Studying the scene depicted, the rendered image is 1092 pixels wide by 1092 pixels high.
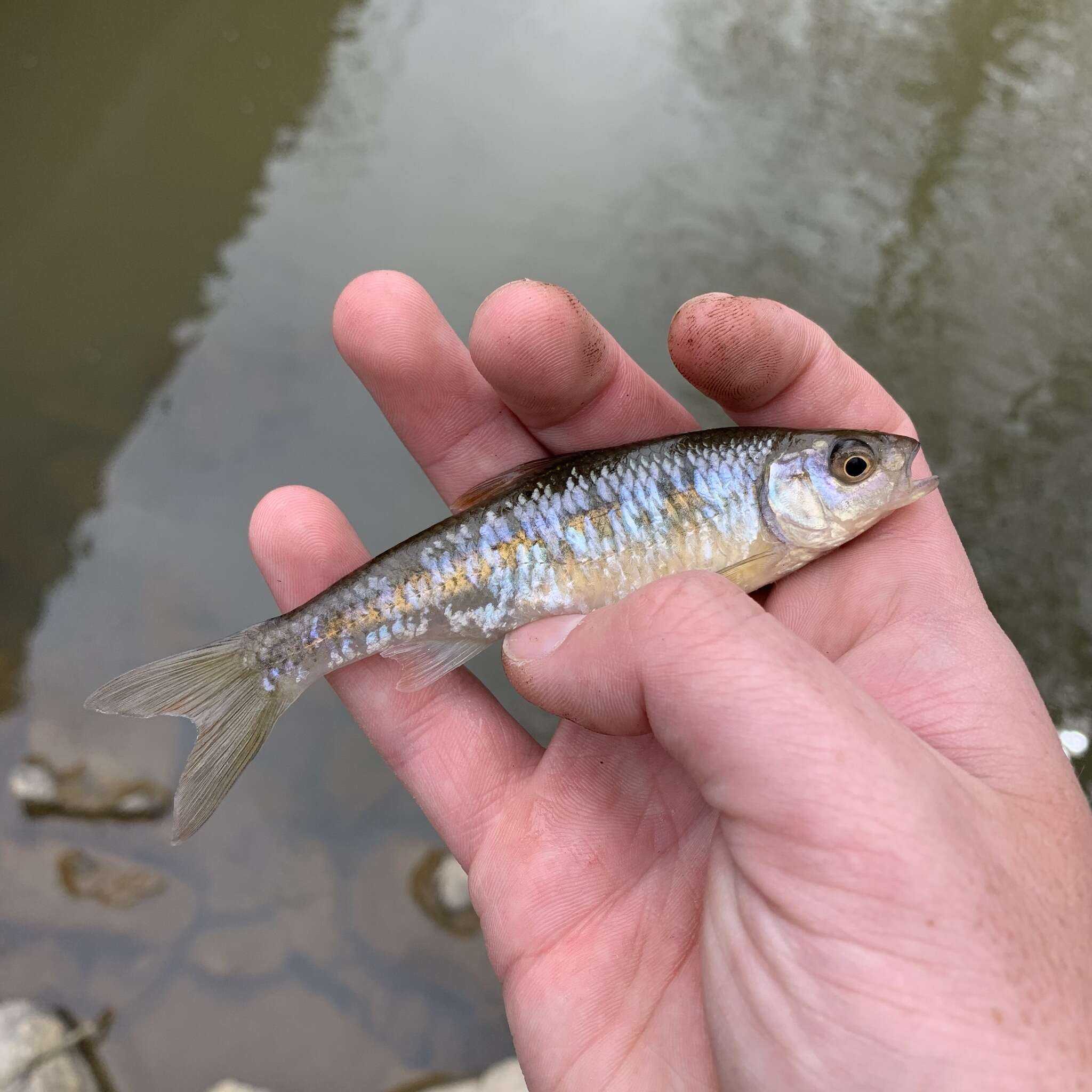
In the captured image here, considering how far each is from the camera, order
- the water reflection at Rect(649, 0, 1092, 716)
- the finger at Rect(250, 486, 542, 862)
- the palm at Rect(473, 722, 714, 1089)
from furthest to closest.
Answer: the water reflection at Rect(649, 0, 1092, 716) < the finger at Rect(250, 486, 542, 862) < the palm at Rect(473, 722, 714, 1089)

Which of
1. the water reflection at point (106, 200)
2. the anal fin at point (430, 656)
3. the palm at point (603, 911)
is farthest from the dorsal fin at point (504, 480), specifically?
the water reflection at point (106, 200)

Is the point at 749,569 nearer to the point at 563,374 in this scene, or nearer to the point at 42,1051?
the point at 563,374

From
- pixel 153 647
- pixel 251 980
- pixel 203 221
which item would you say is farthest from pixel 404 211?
pixel 251 980

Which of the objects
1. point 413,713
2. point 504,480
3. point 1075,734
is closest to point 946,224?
point 1075,734

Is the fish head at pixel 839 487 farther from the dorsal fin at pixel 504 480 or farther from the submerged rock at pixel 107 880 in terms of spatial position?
the submerged rock at pixel 107 880

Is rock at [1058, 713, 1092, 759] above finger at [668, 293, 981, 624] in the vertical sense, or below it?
below

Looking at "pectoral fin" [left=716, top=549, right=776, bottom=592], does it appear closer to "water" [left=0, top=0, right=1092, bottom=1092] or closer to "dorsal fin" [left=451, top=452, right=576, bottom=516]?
"dorsal fin" [left=451, top=452, right=576, bottom=516]

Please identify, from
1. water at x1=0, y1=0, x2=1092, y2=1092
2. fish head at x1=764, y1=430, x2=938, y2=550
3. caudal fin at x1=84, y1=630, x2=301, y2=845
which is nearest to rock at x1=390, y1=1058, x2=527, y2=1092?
water at x1=0, y1=0, x2=1092, y2=1092
